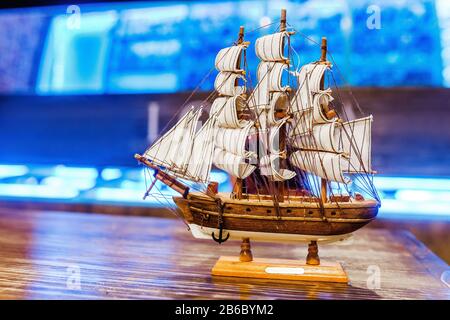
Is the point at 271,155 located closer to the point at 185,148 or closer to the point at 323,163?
the point at 323,163

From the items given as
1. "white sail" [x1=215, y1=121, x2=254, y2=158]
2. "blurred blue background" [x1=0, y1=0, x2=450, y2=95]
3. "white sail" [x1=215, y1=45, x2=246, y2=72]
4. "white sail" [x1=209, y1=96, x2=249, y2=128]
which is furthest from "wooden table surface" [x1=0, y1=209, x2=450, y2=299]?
"blurred blue background" [x1=0, y1=0, x2=450, y2=95]

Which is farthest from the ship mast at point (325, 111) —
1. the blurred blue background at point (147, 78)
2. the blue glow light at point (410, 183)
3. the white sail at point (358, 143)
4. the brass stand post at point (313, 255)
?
the blue glow light at point (410, 183)

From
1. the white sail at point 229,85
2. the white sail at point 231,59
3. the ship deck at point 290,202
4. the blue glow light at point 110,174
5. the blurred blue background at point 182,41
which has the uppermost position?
the blurred blue background at point 182,41

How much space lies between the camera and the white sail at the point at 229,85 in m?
1.88

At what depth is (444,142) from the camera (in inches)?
118

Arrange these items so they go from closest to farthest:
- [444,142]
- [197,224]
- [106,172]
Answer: [197,224]
[444,142]
[106,172]

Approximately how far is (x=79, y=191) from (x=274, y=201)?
2.22 meters

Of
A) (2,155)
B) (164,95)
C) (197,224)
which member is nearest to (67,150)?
(2,155)

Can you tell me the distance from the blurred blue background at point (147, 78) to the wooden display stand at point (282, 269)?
48.3 inches

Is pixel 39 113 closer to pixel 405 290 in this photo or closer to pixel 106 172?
pixel 106 172

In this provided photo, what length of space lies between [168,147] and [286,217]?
0.61m

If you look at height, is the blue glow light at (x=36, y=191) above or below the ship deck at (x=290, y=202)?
above

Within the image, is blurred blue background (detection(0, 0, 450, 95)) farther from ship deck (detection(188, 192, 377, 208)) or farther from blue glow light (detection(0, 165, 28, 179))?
ship deck (detection(188, 192, 377, 208))

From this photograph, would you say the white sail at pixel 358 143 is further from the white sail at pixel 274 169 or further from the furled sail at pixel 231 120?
the furled sail at pixel 231 120
